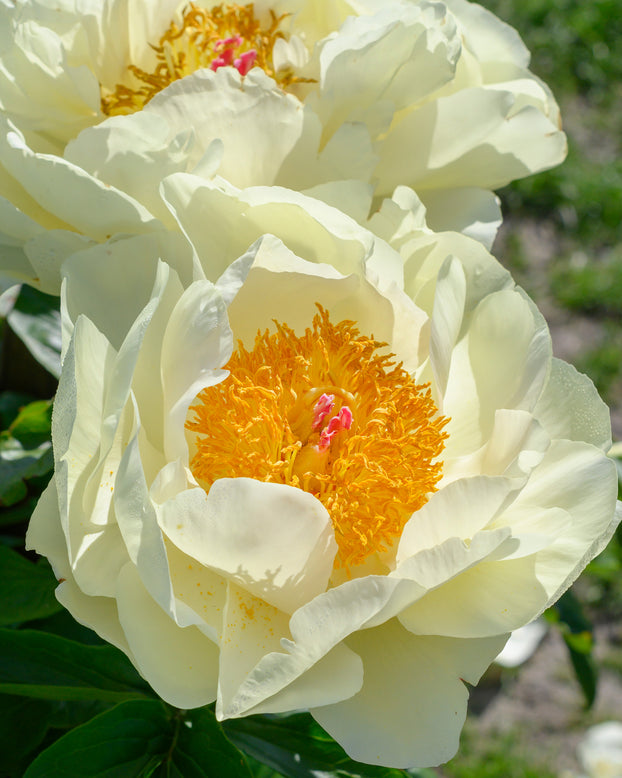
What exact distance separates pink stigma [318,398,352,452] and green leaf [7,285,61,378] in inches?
13.9

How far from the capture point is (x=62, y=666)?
0.84 m

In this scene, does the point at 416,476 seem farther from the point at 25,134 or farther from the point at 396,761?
the point at 25,134

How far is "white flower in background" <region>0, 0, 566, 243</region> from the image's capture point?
76 cm

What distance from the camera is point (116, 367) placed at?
25.4 inches

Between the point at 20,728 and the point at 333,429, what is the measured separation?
43cm

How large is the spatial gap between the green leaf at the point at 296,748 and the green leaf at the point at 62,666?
11 centimetres

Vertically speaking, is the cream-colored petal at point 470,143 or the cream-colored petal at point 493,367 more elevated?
the cream-colored petal at point 470,143

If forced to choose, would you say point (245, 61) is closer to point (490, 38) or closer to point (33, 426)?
point (490, 38)

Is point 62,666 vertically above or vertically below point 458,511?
below

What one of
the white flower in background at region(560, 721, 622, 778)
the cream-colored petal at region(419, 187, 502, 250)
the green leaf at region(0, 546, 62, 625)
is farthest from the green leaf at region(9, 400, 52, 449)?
the white flower in background at region(560, 721, 622, 778)

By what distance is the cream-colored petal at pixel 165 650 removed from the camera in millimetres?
638

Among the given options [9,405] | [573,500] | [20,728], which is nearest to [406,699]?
[573,500]

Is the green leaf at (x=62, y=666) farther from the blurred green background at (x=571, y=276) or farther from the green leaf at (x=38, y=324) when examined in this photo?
the blurred green background at (x=571, y=276)

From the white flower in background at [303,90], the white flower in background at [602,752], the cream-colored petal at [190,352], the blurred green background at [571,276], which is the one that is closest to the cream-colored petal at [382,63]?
the white flower in background at [303,90]
